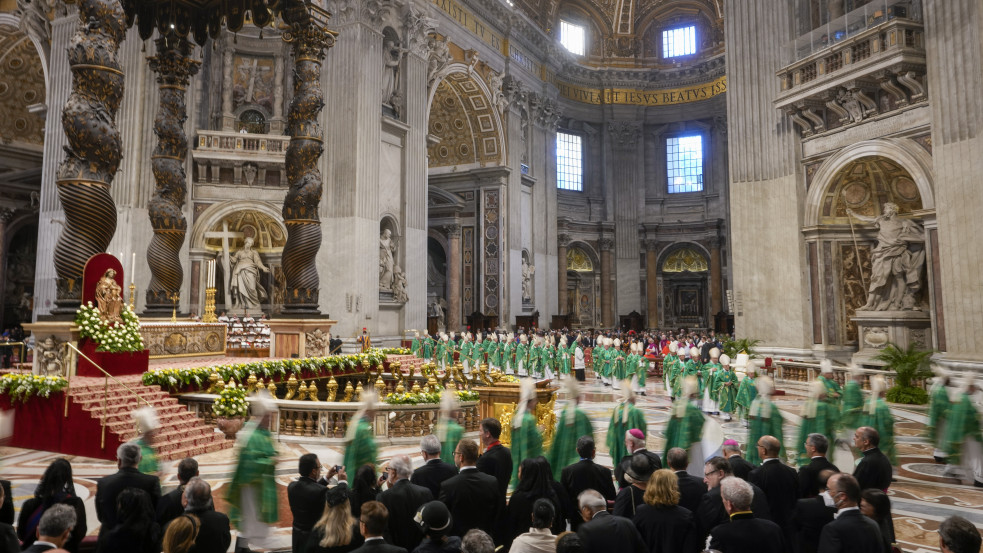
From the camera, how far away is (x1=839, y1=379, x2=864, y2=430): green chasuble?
7289 mm

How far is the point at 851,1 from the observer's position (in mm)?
16188

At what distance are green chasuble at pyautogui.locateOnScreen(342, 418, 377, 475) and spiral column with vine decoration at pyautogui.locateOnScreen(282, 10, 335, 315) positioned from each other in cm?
750

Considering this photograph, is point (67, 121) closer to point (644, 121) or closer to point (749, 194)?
point (749, 194)

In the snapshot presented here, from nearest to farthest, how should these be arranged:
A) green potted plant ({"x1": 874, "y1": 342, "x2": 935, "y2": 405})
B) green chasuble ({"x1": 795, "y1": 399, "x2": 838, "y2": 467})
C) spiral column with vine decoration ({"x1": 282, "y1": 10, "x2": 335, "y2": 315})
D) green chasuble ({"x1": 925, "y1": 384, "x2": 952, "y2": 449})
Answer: green chasuble ({"x1": 795, "y1": 399, "x2": 838, "y2": 467}), green chasuble ({"x1": 925, "y1": 384, "x2": 952, "y2": 449}), spiral column with vine decoration ({"x1": 282, "y1": 10, "x2": 335, "y2": 315}), green potted plant ({"x1": 874, "y1": 342, "x2": 935, "y2": 405})

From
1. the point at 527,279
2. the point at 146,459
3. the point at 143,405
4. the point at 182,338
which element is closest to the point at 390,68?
the point at 527,279

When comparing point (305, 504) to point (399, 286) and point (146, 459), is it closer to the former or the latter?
point (146, 459)

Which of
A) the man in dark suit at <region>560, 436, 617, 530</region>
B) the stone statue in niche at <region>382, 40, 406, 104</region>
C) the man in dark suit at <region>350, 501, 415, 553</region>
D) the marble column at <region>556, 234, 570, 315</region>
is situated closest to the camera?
the man in dark suit at <region>350, 501, 415, 553</region>

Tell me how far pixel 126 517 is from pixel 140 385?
22.2 ft

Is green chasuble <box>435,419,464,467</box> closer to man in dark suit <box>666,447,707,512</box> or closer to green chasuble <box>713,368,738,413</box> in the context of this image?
man in dark suit <box>666,447,707,512</box>

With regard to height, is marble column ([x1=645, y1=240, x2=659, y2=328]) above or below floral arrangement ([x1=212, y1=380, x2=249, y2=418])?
above

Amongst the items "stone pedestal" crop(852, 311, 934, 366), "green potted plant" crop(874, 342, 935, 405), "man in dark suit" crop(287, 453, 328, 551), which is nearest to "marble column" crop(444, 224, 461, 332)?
"stone pedestal" crop(852, 311, 934, 366)

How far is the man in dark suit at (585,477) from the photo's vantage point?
15.3 feet

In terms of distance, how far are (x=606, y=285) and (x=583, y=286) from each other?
1.26 metres

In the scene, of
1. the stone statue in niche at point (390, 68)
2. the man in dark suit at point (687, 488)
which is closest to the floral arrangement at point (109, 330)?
the man in dark suit at point (687, 488)
